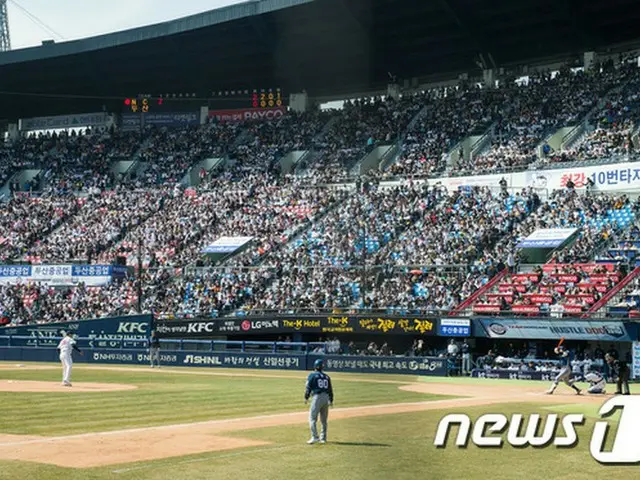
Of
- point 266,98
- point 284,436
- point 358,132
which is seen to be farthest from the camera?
point 266,98

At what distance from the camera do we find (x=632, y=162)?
3962cm

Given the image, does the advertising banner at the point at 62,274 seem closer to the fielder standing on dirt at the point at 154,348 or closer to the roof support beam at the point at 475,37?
the fielder standing on dirt at the point at 154,348

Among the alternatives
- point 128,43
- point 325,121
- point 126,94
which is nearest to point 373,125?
point 325,121

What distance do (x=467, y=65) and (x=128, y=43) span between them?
1876cm

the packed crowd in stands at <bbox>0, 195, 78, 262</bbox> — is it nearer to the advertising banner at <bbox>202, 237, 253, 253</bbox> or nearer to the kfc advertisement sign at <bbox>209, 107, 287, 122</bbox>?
the kfc advertisement sign at <bbox>209, 107, 287, 122</bbox>

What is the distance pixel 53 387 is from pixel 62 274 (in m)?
23.0

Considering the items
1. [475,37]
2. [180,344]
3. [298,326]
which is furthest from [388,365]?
[475,37]

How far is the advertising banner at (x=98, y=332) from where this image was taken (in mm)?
41844

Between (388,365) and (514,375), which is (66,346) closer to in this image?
(388,365)

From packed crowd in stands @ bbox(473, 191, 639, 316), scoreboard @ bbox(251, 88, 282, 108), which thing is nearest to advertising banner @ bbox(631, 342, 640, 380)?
packed crowd in stands @ bbox(473, 191, 639, 316)

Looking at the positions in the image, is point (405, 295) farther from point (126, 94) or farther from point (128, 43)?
point (126, 94)

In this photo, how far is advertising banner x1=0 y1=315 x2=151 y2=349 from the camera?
137 ft

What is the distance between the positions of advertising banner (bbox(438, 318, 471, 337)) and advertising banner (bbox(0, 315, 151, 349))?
12903 mm

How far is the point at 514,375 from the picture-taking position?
33.8 metres
